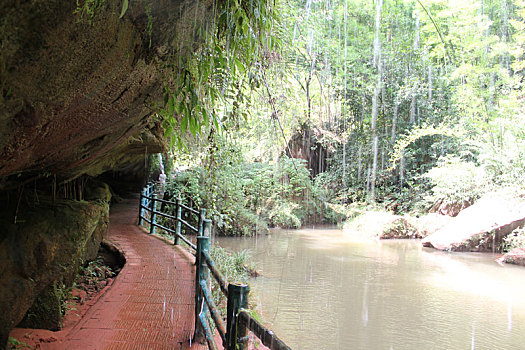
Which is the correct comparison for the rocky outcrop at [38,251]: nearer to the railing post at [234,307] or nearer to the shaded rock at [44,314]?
the shaded rock at [44,314]

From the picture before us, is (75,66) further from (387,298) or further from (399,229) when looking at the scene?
(399,229)

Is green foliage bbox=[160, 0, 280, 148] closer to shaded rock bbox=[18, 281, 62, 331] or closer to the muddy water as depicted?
shaded rock bbox=[18, 281, 62, 331]

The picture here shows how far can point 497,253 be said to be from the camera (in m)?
13.8

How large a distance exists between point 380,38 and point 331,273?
622 inches

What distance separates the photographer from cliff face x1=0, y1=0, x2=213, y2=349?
1.77 m

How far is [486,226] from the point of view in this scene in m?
13.8

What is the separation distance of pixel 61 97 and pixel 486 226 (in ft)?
48.7

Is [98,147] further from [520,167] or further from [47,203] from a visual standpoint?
[520,167]

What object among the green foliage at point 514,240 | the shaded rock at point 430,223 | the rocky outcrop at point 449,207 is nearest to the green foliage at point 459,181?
the rocky outcrop at point 449,207

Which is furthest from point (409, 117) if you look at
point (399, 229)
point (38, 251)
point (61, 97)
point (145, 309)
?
point (61, 97)

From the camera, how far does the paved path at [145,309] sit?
146 inches

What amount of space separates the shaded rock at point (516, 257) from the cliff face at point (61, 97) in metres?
12.3

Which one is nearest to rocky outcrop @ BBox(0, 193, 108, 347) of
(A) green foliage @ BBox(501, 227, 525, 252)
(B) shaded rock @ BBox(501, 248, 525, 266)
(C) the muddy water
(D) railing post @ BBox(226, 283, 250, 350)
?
(D) railing post @ BBox(226, 283, 250, 350)

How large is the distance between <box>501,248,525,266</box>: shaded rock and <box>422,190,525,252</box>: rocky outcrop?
1553 millimetres
